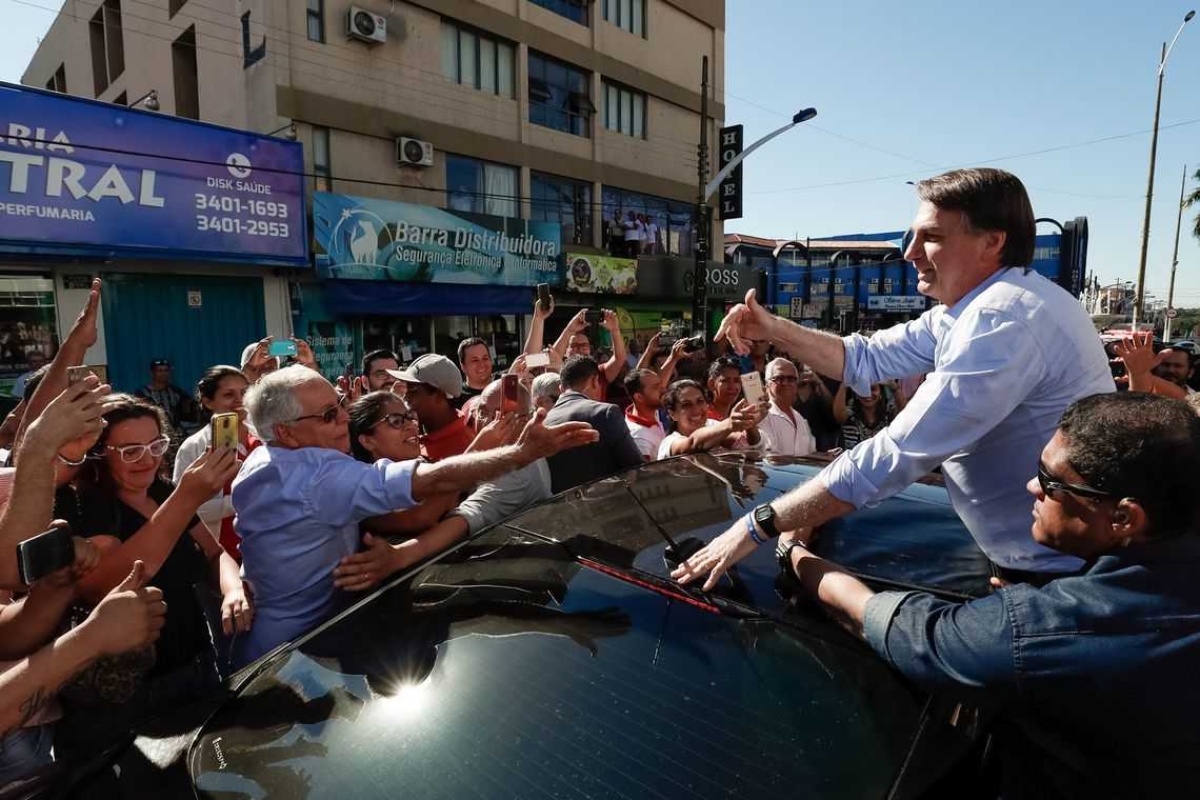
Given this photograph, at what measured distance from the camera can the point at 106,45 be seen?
17016mm

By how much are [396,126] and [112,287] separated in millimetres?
6306

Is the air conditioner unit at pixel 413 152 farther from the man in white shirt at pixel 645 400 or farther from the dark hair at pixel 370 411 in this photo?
the dark hair at pixel 370 411

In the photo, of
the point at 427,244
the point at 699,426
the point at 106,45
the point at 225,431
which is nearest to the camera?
the point at 225,431

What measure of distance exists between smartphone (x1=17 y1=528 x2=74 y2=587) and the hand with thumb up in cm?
13

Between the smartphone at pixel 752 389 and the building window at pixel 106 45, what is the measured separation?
1977 centimetres

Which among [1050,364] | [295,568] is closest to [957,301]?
[1050,364]

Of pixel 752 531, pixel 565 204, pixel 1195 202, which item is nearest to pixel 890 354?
pixel 752 531

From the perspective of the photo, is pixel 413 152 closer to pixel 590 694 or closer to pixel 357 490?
pixel 357 490

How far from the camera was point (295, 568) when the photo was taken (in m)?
2.12

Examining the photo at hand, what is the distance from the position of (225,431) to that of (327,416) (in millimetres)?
360

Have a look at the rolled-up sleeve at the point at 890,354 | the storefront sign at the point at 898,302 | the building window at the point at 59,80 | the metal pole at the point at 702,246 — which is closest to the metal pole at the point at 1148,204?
the storefront sign at the point at 898,302

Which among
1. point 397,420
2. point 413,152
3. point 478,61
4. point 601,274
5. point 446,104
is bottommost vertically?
point 397,420

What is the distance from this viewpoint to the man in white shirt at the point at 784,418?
451cm

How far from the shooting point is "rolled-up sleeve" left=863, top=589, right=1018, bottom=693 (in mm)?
1137
